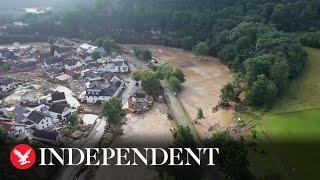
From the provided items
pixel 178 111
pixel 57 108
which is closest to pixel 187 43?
pixel 178 111

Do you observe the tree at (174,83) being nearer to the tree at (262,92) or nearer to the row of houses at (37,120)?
the tree at (262,92)

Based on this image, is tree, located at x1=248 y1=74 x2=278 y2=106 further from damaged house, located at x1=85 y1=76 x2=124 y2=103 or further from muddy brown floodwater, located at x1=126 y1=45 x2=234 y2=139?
damaged house, located at x1=85 y1=76 x2=124 y2=103

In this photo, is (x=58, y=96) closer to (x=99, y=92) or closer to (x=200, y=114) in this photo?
(x=99, y=92)

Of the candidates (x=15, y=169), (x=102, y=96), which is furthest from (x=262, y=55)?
(x=15, y=169)

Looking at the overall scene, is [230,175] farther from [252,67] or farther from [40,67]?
[40,67]

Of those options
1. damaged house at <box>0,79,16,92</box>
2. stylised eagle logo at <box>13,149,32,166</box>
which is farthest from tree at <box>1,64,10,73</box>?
stylised eagle logo at <box>13,149,32,166</box>

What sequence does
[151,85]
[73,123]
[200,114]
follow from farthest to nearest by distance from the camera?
[151,85] → [200,114] → [73,123]
